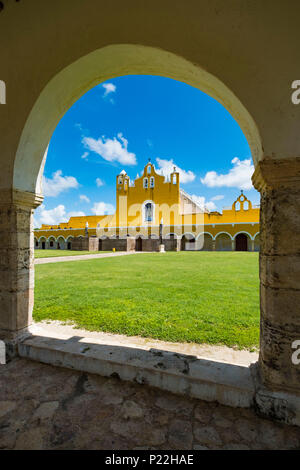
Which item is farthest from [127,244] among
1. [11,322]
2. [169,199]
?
[11,322]

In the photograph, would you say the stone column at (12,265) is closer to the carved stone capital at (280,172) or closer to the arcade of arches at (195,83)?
the arcade of arches at (195,83)

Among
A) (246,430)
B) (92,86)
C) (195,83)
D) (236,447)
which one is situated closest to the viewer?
(236,447)

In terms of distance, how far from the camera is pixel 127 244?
22938 millimetres

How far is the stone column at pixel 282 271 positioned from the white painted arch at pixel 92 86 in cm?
27

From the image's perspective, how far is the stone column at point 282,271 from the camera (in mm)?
1502

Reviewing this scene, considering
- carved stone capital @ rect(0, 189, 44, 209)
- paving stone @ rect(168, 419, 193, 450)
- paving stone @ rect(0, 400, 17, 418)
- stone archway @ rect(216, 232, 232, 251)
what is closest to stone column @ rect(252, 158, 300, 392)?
paving stone @ rect(168, 419, 193, 450)

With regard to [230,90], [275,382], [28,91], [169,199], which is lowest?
[275,382]

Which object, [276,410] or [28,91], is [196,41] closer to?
[28,91]

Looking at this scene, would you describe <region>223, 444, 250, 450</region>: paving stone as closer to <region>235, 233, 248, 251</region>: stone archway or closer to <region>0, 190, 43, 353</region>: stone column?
<region>0, 190, 43, 353</region>: stone column

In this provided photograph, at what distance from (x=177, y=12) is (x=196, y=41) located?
290mm

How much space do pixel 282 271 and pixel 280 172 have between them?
702 millimetres

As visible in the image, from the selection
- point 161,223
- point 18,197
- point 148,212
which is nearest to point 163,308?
point 18,197

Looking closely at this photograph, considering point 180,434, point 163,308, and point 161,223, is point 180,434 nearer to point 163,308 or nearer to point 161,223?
point 163,308

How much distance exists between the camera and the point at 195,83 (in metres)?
2.06
